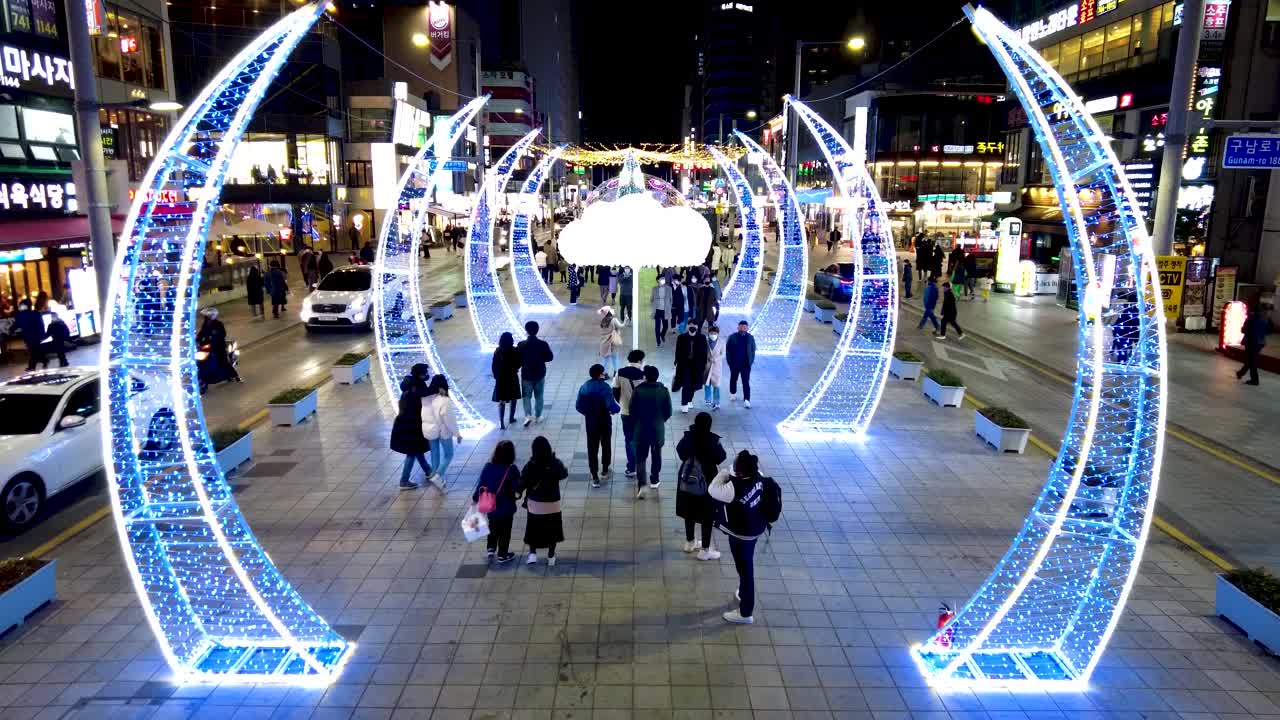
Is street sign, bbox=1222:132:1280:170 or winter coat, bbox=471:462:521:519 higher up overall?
street sign, bbox=1222:132:1280:170

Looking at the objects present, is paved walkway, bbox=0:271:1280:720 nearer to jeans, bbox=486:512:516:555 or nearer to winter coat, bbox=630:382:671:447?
jeans, bbox=486:512:516:555

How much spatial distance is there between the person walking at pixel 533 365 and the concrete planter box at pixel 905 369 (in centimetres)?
691

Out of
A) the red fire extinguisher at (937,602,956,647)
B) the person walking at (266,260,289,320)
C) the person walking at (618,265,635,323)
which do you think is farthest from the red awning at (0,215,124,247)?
the red fire extinguisher at (937,602,956,647)

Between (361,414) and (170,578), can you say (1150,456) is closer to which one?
(170,578)

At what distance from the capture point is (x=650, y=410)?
31.3ft

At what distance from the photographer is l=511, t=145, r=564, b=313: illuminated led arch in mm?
24842

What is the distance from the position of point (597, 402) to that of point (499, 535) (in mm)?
2386

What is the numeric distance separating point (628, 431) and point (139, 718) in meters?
5.65

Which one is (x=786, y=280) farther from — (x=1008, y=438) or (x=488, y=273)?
(x=1008, y=438)

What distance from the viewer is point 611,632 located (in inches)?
267

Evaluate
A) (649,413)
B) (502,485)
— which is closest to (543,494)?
(502,485)

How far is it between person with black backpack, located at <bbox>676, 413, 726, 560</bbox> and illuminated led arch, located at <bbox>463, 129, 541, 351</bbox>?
38.1 ft

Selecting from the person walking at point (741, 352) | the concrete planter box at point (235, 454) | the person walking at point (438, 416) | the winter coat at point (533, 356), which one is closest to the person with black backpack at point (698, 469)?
the person walking at point (438, 416)

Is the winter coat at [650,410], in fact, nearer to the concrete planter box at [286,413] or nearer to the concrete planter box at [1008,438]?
the concrete planter box at [1008,438]
